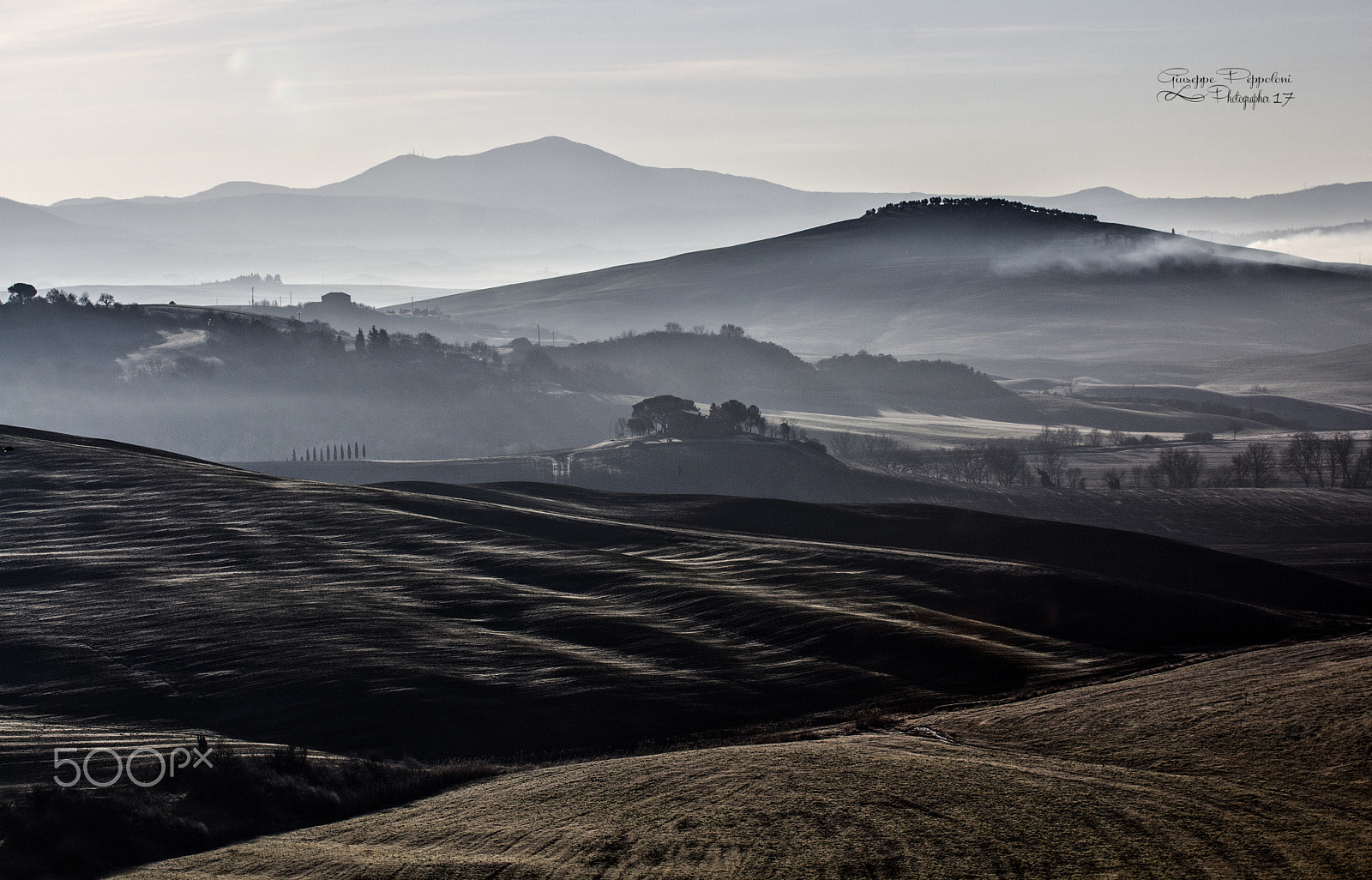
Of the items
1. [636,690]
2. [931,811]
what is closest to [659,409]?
[636,690]

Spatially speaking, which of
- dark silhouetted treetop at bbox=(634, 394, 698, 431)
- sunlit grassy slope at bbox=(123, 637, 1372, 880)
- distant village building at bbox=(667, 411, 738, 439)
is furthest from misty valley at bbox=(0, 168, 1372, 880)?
dark silhouetted treetop at bbox=(634, 394, 698, 431)

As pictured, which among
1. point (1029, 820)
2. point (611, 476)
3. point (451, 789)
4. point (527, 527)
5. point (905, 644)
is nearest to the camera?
point (1029, 820)

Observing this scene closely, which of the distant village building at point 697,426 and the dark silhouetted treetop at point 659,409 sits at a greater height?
the dark silhouetted treetop at point 659,409

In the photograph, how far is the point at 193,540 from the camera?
61781 millimetres

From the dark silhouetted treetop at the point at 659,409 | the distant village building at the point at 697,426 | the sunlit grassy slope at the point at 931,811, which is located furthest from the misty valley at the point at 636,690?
the dark silhouetted treetop at the point at 659,409

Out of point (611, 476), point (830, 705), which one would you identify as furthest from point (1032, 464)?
point (830, 705)

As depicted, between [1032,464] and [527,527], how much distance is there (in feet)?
348

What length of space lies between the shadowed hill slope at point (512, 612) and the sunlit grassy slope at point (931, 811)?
7411 mm

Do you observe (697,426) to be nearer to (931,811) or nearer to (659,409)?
(659,409)

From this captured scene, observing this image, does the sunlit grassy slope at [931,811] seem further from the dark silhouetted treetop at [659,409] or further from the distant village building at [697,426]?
the dark silhouetted treetop at [659,409]

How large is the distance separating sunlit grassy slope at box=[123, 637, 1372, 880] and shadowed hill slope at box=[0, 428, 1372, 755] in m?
7.41

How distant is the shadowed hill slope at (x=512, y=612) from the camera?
39344mm

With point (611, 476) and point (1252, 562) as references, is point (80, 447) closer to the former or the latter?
point (611, 476)

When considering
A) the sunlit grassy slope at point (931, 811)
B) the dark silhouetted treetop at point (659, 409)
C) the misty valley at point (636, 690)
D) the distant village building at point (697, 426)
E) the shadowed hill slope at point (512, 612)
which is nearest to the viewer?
the sunlit grassy slope at point (931, 811)
